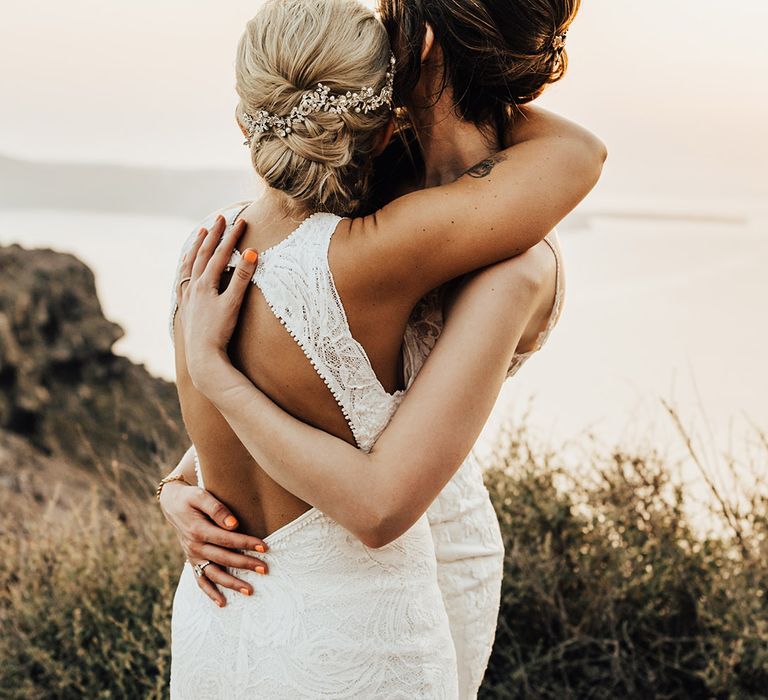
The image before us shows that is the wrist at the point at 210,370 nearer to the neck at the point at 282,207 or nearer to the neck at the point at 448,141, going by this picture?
the neck at the point at 282,207

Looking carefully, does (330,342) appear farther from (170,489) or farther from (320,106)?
(170,489)

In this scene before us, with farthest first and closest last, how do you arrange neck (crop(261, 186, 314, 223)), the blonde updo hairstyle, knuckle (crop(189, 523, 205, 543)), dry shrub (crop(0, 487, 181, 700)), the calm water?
the calm water < dry shrub (crop(0, 487, 181, 700)) < knuckle (crop(189, 523, 205, 543)) < neck (crop(261, 186, 314, 223)) < the blonde updo hairstyle

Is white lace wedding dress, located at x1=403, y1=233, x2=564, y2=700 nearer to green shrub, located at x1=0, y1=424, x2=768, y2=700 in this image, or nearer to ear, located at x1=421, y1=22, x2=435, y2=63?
ear, located at x1=421, y1=22, x2=435, y2=63

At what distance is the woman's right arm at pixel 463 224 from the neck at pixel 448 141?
13cm

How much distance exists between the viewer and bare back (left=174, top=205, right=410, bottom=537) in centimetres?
159

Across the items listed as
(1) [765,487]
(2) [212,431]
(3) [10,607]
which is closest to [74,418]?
(3) [10,607]

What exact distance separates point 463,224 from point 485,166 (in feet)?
0.68

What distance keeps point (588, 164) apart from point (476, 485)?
0.83 meters

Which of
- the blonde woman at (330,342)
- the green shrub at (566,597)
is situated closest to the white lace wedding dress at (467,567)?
A: the blonde woman at (330,342)

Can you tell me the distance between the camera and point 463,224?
158cm

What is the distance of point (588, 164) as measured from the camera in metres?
1.81

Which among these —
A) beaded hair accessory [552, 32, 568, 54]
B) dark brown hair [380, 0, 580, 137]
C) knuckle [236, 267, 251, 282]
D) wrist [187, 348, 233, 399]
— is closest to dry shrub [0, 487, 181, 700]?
wrist [187, 348, 233, 399]

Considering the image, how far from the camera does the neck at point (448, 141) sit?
1.89 meters

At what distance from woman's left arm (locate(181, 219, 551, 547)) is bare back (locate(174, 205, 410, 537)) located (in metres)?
0.04
